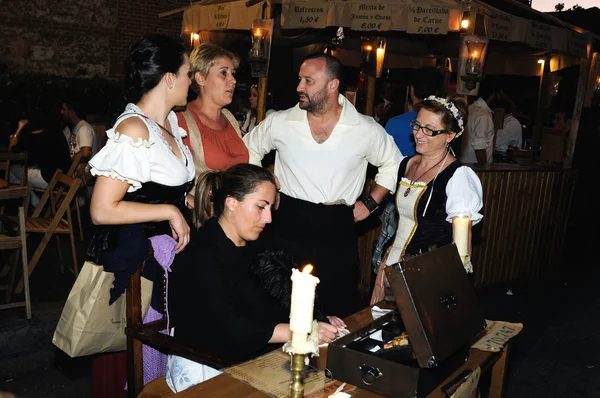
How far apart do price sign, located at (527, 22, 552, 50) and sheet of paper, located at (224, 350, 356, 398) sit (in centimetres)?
579

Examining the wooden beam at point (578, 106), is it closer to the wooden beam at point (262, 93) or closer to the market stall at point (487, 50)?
the market stall at point (487, 50)

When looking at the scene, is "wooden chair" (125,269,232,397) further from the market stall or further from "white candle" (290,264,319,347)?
the market stall

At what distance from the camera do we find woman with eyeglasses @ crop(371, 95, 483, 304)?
2.99 metres

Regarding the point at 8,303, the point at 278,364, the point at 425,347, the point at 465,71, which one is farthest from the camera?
the point at 465,71

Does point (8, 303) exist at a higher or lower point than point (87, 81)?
lower

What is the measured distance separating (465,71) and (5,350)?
4779 millimetres

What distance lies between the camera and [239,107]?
11.3 metres

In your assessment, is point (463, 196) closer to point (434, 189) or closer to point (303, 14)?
point (434, 189)

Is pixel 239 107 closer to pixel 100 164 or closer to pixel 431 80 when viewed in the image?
pixel 431 80

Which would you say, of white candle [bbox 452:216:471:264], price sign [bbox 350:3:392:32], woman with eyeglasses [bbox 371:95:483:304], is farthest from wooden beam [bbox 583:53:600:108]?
white candle [bbox 452:216:471:264]

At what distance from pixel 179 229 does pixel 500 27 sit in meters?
4.92

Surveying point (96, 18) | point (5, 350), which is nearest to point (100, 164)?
point (5, 350)

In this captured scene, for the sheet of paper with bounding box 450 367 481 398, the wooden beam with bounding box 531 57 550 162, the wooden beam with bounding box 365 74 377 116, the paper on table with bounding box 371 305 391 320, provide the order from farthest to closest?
the wooden beam with bounding box 531 57 550 162, the wooden beam with bounding box 365 74 377 116, the paper on table with bounding box 371 305 391 320, the sheet of paper with bounding box 450 367 481 398

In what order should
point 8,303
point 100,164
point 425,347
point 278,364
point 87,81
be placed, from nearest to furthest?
point 425,347 → point 278,364 → point 100,164 → point 8,303 → point 87,81
